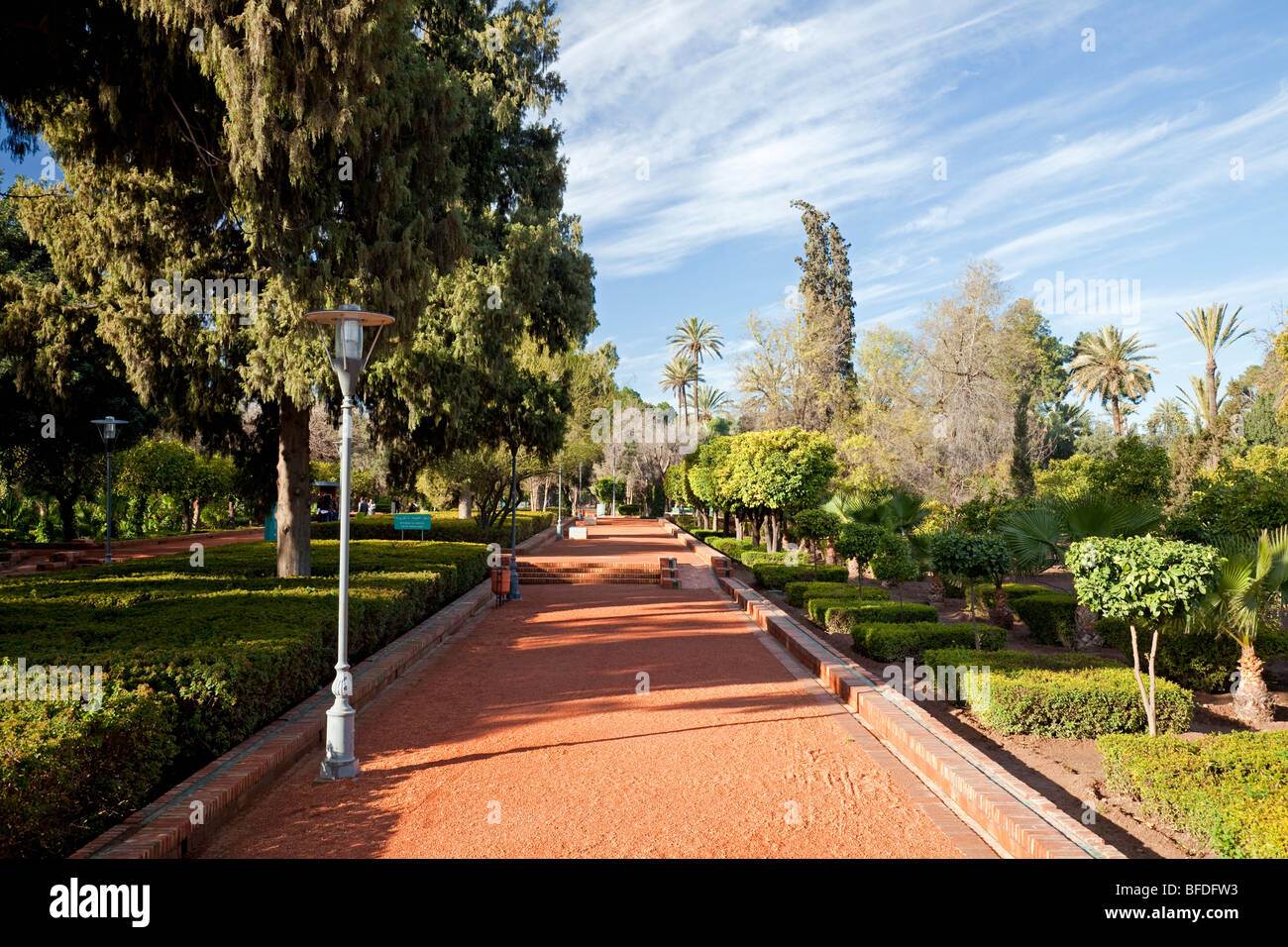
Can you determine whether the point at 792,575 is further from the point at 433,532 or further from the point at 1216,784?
the point at 433,532

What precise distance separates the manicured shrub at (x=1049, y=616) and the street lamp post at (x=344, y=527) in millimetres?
10930

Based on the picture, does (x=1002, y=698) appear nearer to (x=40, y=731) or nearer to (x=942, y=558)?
(x=942, y=558)

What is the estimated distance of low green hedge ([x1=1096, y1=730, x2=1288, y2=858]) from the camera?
4406 millimetres

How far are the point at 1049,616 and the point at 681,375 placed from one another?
62822mm

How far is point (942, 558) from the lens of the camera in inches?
412

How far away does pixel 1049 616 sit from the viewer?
1254 centimetres

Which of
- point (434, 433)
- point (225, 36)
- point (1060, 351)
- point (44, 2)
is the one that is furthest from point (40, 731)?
point (1060, 351)

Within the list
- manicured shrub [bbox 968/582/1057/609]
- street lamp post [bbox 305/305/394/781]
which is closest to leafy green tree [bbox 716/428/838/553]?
manicured shrub [bbox 968/582/1057/609]

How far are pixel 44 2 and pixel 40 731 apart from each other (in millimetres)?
7464

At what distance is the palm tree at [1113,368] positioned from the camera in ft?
170

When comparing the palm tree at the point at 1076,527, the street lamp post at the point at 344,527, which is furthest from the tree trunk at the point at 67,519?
the palm tree at the point at 1076,527

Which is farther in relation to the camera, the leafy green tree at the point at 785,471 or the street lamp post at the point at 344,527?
the leafy green tree at the point at 785,471

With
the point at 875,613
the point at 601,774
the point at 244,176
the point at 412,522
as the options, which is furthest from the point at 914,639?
the point at 412,522

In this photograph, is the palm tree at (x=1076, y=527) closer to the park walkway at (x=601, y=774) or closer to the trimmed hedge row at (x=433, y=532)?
the park walkway at (x=601, y=774)
